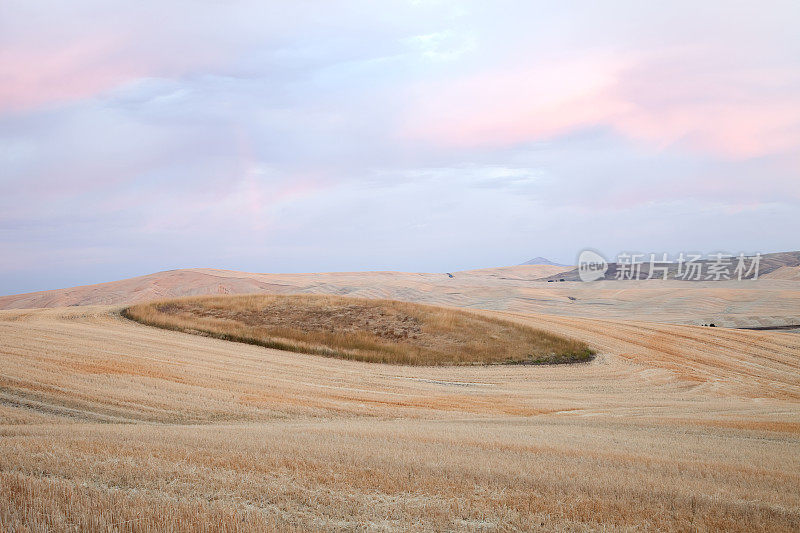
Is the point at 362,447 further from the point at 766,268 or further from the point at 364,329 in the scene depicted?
the point at 766,268

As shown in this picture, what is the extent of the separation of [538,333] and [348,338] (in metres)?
11.9

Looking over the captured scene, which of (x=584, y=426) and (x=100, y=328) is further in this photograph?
(x=100, y=328)

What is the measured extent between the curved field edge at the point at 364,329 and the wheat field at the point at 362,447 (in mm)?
6104

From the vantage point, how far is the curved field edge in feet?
104

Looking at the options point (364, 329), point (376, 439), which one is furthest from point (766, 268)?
point (376, 439)

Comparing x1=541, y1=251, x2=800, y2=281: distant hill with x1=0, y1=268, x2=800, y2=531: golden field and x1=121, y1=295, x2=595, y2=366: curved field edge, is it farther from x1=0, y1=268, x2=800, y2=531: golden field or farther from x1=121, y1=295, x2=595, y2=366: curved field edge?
x1=0, y1=268, x2=800, y2=531: golden field

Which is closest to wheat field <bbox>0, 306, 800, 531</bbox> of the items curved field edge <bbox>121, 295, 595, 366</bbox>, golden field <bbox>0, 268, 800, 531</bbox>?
golden field <bbox>0, 268, 800, 531</bbox>

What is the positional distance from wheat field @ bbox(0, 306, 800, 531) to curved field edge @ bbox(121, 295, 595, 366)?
610 cm

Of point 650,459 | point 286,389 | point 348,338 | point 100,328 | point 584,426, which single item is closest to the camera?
point 650,459

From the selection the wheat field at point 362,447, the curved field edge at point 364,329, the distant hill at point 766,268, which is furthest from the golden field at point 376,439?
the distant hill at point 766,268

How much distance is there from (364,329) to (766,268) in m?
108

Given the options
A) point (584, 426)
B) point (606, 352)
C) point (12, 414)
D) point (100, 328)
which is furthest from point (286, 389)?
point (606, 352)

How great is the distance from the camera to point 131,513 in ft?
17.4

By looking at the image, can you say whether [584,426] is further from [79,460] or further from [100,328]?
[100,328]
